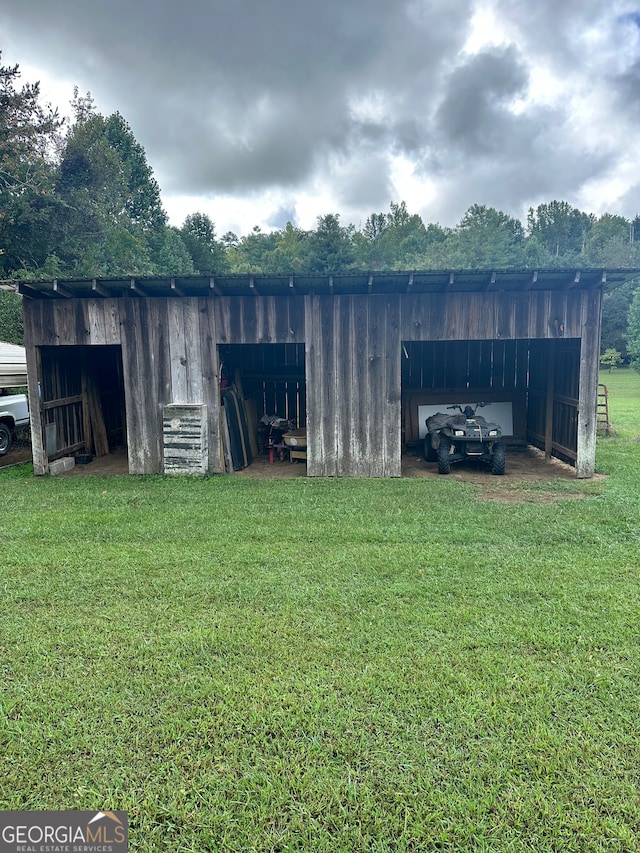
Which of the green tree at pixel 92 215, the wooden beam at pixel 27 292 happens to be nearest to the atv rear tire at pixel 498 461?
the wooden beam at pixel 27 292

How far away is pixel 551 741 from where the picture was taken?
2193 millimetres

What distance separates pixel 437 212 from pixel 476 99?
3102cm

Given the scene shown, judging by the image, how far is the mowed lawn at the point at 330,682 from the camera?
189cm

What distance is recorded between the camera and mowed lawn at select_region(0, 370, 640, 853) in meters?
1.89

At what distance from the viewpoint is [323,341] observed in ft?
23.4

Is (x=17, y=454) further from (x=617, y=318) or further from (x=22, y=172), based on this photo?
(x=617, y=318)

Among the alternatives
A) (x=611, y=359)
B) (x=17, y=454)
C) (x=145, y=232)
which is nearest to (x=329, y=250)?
(x=145, y=232)

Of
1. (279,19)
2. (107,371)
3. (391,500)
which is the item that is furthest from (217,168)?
(391,500)

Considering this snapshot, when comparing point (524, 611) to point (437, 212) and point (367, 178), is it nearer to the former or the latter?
point (367, 178)

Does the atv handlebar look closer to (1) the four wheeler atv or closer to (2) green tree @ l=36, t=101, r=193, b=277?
(1) the four wheeler atv

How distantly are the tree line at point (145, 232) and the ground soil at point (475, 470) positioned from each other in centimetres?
298

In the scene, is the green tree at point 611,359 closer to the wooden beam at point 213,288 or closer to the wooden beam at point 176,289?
the wooden beam at point 213,288

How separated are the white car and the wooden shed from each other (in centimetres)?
227

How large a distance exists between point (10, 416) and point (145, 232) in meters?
23.6
